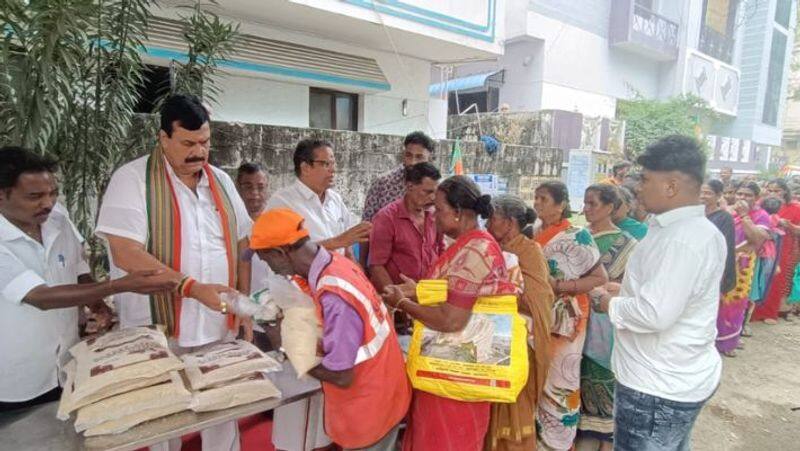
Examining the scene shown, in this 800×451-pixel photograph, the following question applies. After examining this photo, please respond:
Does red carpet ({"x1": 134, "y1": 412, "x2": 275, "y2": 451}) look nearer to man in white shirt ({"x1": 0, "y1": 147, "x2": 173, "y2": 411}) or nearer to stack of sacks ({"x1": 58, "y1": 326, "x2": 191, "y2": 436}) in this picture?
man in white shirt ({"x1": 0, "y1": 147, "x2": 173, "y2": 411})

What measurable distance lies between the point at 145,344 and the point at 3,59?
155 centimetres

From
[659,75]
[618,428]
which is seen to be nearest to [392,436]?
[618,428]

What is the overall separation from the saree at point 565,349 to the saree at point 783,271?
16.5ft

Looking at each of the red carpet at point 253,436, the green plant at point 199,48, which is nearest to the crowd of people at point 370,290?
the red carpet at point 253,436

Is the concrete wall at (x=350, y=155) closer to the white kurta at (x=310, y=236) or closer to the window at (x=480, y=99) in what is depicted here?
the white kurta at (x=310, y=236)

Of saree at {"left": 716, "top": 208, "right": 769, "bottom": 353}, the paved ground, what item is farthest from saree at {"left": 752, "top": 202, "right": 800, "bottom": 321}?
saree at {"left": 716, "top": 208, "right": 769, "bottom": 353}

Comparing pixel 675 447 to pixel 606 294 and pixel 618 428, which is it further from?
pixel 606 294

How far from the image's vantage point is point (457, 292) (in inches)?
76.0

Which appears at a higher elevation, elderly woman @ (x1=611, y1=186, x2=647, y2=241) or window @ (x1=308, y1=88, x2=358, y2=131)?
window @ (x1=308, y1=88, x2=358, y2=131)

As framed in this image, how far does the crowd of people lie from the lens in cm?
170

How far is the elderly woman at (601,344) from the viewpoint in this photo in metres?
2.84

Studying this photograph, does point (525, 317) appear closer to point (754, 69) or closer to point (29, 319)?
point (29, 319)

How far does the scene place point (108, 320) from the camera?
2.25 metres

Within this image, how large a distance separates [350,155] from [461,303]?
395 cm
